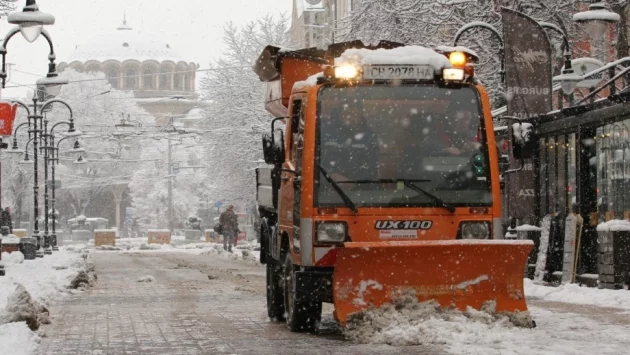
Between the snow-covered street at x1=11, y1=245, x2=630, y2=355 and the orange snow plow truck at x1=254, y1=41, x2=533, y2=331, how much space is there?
1.45 feet

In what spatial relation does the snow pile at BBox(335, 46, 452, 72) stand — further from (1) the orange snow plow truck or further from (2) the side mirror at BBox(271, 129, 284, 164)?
(2) the side mirror at BBox(271, 129, 284, 164)

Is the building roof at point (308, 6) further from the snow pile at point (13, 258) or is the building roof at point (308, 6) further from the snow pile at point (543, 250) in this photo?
the snow pile at point (543, 250)

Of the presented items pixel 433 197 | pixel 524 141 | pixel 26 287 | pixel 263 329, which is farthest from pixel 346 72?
pixel 26 287

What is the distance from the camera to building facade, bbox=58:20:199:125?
164875mm

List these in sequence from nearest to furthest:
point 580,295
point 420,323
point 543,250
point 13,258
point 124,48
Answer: point 420,323
point 580,295
point 543,250
point 13,258
point 124,48

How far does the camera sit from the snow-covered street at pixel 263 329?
10734 millimetres

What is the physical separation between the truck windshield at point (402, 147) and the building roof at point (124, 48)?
517 ft

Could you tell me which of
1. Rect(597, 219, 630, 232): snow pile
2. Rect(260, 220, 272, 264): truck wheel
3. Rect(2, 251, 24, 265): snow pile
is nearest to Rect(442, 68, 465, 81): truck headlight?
Rect(260, 220, 272, 264): truck wheel

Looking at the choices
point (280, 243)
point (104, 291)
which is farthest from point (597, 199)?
point (280, 243)

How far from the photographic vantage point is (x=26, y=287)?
66.1 feet

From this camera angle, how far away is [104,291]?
2125 centimetres

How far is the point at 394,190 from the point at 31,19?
13.2 metres

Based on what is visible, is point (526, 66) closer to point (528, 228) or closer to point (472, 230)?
point (528, 228)

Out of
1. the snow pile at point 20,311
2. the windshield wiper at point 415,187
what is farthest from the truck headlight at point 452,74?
the snow pile at point 20,311
